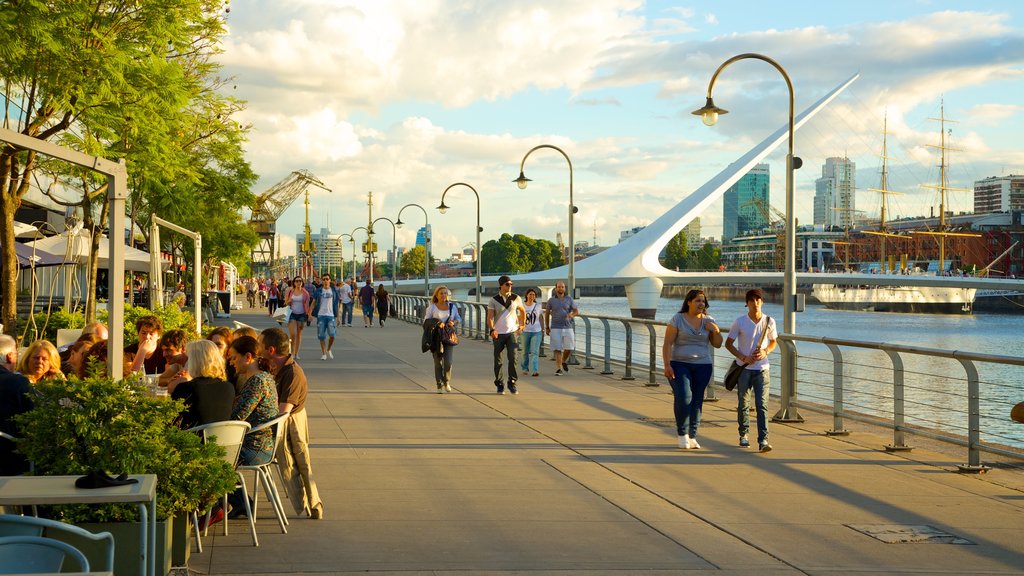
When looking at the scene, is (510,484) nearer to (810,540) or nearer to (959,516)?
(810,540)

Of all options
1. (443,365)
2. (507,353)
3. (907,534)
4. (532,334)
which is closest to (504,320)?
(507,353)

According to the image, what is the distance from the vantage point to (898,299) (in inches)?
5187

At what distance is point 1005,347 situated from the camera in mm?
59312

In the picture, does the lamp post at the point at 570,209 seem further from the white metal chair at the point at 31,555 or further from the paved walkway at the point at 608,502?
the white metal chair at the point at 31,555

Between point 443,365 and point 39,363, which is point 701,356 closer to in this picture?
point 443,365

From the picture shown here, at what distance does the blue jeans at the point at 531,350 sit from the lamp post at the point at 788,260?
4.92 m

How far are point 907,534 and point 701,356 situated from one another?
12.8 feet

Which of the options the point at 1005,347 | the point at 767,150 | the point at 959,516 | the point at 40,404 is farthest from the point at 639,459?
the point at 767,150

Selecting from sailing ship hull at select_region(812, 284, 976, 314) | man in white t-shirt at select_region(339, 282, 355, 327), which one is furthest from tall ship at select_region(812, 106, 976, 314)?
man in white t-shirt at select_region(339, 282, 355, 327)

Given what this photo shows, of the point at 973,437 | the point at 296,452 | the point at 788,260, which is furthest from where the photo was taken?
the point at 788,260

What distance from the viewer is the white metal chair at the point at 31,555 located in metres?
3.55

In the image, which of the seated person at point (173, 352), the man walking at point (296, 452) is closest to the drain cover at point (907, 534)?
the man walking at point (296, 452)

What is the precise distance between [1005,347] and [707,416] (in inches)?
2039

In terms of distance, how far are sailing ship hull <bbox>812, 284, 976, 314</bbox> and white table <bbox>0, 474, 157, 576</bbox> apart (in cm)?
12796
